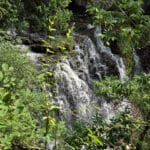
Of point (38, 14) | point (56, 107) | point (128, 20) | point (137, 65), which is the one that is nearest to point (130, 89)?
point (128, 20)

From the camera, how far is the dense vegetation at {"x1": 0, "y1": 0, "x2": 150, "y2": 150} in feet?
8.52

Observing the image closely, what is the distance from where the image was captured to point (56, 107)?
86.2 inches

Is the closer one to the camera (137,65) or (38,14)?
(38,14)

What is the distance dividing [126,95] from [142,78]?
307 millimetres

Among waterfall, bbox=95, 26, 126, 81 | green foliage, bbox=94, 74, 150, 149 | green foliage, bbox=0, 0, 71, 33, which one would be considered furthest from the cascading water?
green foliage, bbox=94, 74, 150, 149

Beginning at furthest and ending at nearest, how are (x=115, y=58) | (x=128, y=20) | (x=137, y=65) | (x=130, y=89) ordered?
(x=137, y=65)
(x=115, y=58)
(x=130, y=89)
(x=128, y=20)

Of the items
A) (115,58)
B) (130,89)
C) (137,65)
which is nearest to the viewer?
(130,89)

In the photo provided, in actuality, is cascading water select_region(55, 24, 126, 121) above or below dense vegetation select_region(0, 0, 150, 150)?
above

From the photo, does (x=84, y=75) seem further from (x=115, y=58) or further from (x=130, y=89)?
(x=130, y=89)

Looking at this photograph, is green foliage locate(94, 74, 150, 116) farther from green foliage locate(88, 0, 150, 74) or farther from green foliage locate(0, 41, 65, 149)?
green foliage locate(88, 0, 150, 74)

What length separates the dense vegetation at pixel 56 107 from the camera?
8.52ft

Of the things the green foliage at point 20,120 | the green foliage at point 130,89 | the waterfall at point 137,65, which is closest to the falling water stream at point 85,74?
the waterfall at point 137,65

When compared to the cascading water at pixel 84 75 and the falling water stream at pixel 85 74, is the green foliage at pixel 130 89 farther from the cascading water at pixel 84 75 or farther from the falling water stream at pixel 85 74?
the cascading water at pixel 84 75

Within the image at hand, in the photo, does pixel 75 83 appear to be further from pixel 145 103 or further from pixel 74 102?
pixel 145 103
